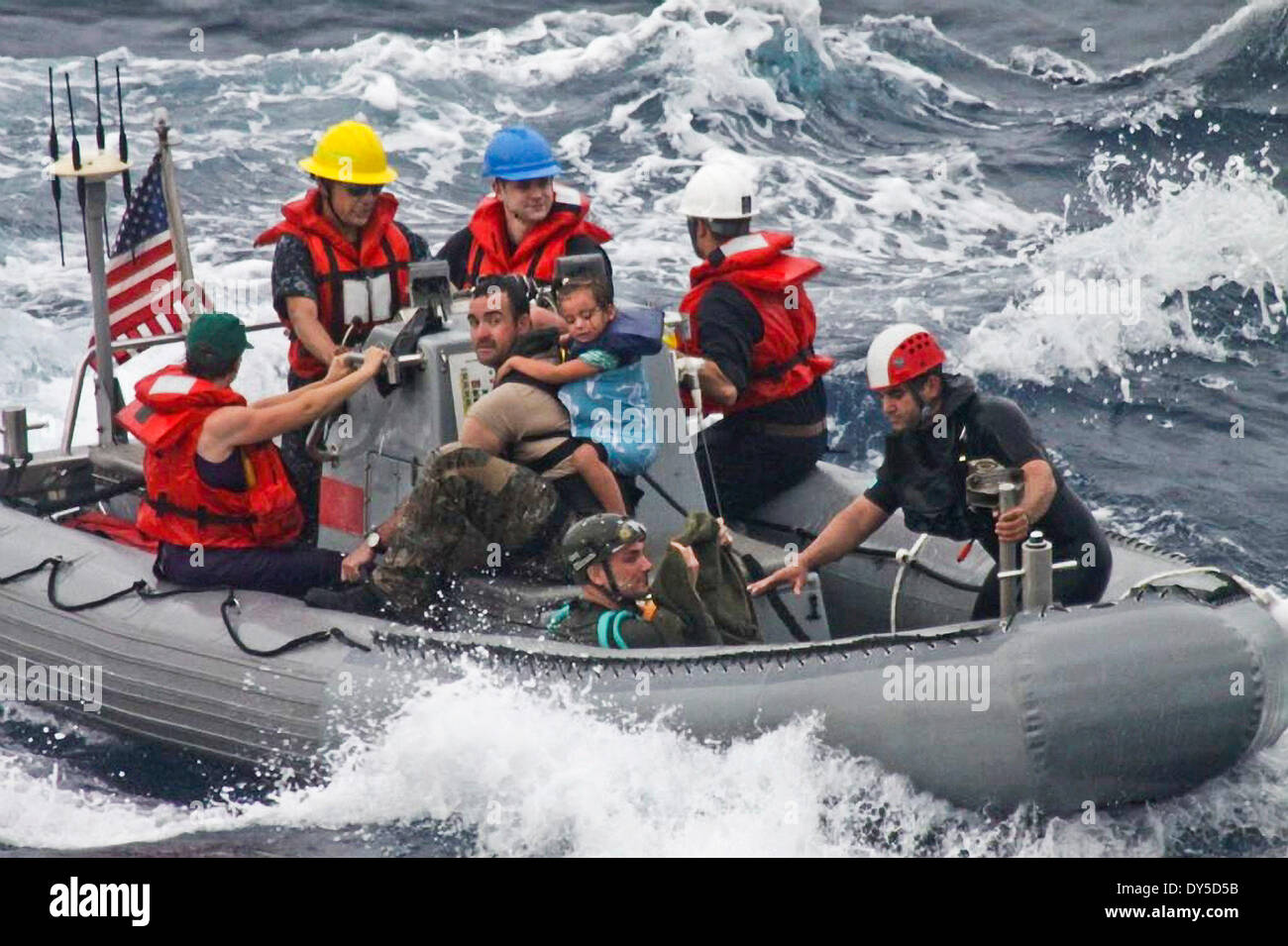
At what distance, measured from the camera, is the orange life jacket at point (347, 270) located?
8250 millimetres

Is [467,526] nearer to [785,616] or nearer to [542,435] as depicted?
[542,435]

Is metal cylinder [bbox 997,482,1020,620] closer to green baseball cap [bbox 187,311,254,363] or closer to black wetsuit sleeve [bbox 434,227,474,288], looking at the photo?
green baseball cap [bbox 187,311,254,363]

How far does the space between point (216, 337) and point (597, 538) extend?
1.60 m

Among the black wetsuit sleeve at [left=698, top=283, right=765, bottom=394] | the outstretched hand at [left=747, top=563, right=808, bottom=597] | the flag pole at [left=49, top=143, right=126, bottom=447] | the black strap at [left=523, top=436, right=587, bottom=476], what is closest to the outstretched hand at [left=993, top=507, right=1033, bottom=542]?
the outstretched hand at [left=747, top=563, right=808, bottom=597]

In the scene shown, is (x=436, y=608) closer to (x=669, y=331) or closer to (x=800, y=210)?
(x=669, y=331)

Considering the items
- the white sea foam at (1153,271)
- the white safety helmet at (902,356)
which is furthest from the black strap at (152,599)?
the white sea foam at (1153,271)

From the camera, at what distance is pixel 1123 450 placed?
11.0 m

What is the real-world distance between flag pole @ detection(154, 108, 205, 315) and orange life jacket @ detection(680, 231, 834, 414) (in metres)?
2.21

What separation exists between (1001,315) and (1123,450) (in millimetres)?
1813

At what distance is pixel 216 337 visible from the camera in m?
7.39

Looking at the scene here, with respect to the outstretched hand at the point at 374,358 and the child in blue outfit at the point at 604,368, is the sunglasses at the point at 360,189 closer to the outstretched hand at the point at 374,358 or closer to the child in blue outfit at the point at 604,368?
the outstretched hand at the point at 374,358

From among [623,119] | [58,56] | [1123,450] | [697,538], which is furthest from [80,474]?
[58,56]

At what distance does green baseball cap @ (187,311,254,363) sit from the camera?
7.39 metres

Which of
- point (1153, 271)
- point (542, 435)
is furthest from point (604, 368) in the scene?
point (1153, 271)
